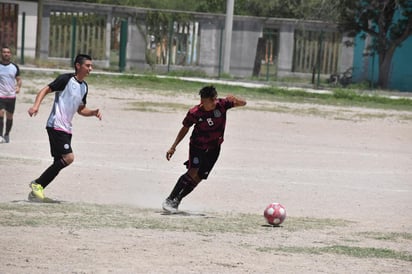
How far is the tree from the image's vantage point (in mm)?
40062

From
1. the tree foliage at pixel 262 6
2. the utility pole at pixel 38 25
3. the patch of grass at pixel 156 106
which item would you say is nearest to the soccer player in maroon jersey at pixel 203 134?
the patch of grass at pixel 156 106

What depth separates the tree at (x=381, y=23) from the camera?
40.1 m

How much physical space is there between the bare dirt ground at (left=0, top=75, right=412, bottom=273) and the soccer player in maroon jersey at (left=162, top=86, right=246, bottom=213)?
1.40 feet

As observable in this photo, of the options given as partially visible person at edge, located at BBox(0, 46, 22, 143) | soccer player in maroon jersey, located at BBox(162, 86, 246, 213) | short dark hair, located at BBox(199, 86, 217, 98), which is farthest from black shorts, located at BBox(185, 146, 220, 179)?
partially visible person at edge, located at BBox(0, 46, 22, 143)

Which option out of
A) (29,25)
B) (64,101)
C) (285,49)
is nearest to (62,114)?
(64,101)

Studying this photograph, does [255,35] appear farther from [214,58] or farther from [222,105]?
[222,105]

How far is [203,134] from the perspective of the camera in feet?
40.3

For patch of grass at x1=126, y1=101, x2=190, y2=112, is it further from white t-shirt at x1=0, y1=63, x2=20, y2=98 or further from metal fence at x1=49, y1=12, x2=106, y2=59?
metal fence at x1=49, y1=12, x2=106, y2=59

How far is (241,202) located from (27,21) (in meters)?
31.1

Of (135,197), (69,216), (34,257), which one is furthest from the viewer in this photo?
(135,197)

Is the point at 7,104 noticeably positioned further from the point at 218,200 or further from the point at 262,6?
the point at 262,6

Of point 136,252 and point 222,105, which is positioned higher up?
point 222,105

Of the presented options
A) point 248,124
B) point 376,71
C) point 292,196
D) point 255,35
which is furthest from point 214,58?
point 292,196

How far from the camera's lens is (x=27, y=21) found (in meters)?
43.3
